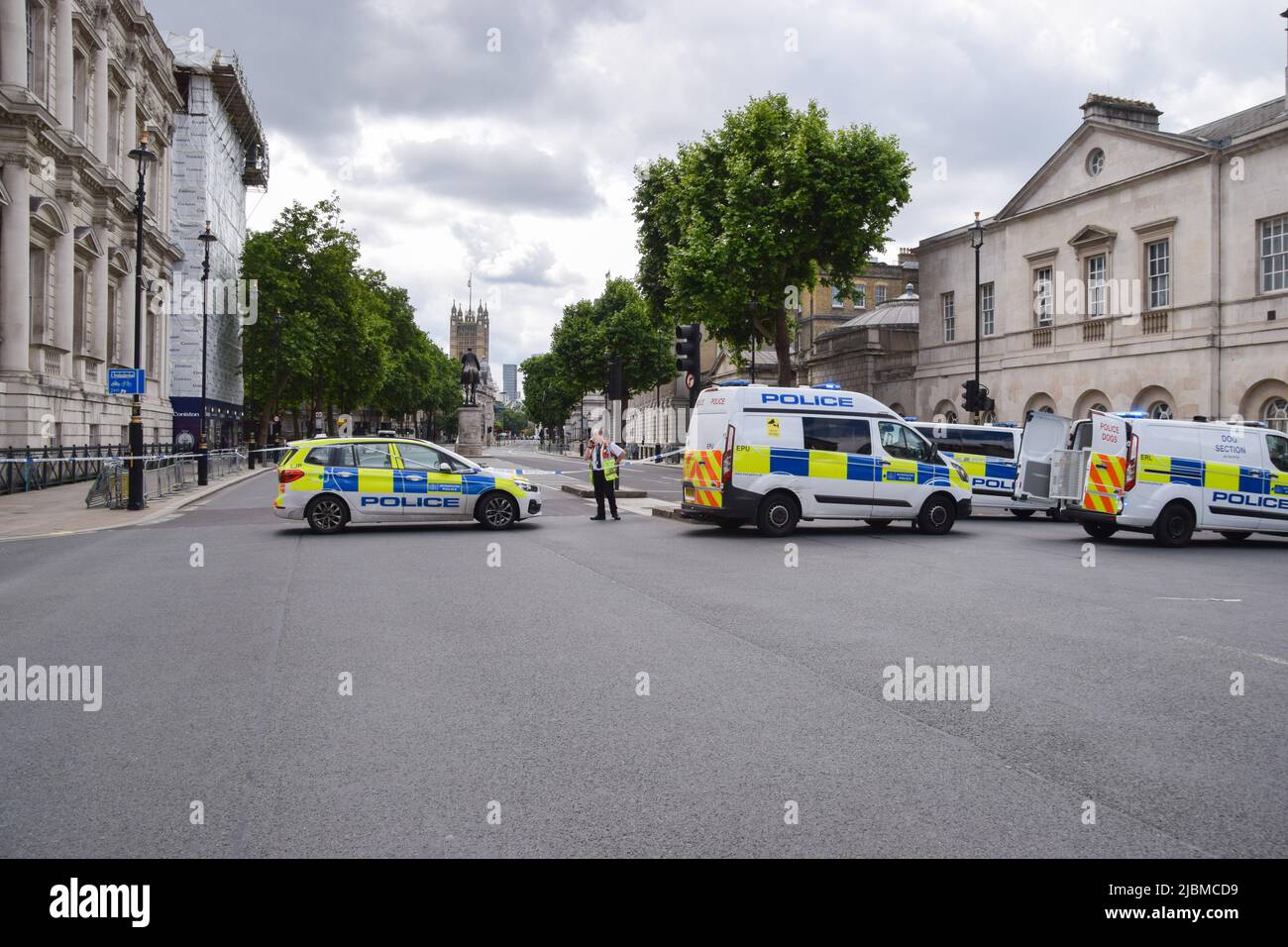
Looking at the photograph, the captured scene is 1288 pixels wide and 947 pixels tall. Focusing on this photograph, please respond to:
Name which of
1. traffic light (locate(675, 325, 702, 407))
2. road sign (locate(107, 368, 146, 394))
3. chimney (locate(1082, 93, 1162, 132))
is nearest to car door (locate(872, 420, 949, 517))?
traffic light (locate(675, 325, 702, 407))

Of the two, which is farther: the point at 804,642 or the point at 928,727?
the point at 804,642

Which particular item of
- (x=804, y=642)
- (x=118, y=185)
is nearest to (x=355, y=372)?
(x=118, y=185)

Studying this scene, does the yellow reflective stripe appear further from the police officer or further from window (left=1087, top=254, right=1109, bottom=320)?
window (left=1087, top=254, right=1109, bottom=320)

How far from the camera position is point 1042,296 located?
37.4m

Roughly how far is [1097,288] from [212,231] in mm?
48747

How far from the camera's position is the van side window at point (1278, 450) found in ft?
56.9

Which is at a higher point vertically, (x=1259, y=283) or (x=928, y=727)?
(x=1259, y=283)

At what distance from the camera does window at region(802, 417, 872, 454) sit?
17328 millimetres

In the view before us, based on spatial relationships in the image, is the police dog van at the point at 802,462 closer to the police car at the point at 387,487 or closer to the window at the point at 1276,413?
the police car at the point at 387,487

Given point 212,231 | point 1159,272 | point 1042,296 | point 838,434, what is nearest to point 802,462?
point 838,434

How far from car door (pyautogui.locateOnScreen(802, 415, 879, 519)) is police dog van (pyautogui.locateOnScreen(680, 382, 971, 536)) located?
2 centimetres
